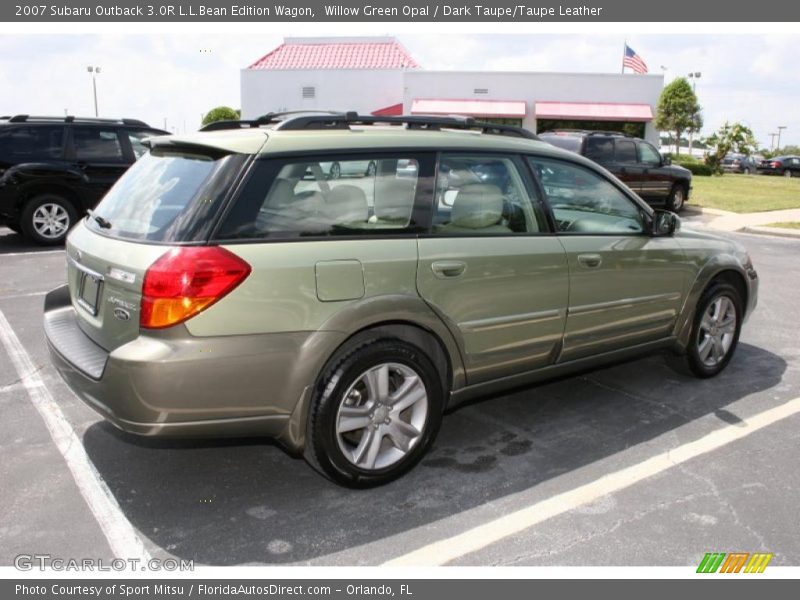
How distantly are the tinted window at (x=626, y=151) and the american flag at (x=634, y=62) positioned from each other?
72.6 ft

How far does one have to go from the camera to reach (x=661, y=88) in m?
36.8

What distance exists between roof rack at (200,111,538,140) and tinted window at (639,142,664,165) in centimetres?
1272

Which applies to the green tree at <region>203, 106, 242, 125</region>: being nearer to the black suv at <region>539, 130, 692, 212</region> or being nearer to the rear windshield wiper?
the black suv at <region>539, 130, 692, 212</region>

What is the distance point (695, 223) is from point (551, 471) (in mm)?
14004

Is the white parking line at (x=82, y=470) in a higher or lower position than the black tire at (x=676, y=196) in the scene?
lower

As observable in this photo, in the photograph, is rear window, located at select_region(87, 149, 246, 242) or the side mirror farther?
the side mirror

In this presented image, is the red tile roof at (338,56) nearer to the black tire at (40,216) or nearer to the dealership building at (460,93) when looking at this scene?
the dealership building at (460,93)

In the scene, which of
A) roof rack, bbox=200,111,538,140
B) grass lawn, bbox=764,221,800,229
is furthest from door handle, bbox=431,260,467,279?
grass lawn, bbox=764,221,800,229

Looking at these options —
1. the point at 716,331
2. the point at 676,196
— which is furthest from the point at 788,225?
the point at 716,331

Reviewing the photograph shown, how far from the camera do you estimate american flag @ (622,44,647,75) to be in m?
35.9

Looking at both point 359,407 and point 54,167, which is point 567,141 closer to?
point 54,167

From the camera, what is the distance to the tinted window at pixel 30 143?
395 inches

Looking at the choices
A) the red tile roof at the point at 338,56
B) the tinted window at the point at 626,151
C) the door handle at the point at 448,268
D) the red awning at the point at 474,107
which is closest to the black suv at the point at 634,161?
the tinted window at the point at 626,151
